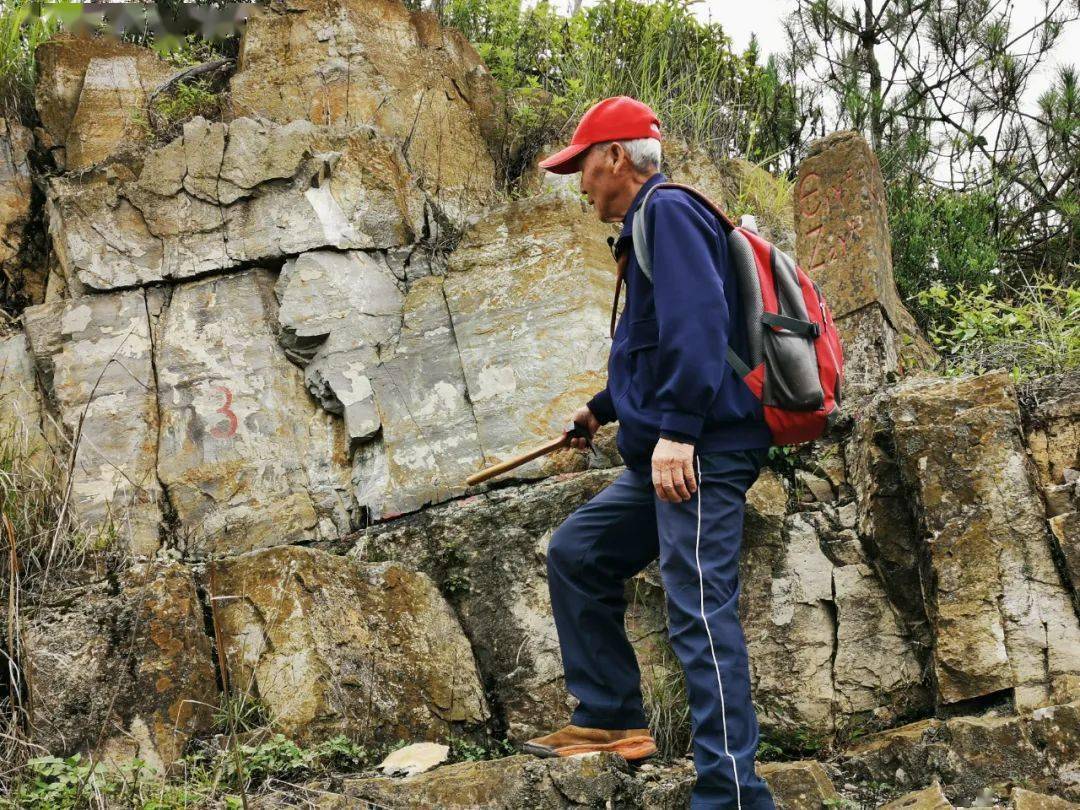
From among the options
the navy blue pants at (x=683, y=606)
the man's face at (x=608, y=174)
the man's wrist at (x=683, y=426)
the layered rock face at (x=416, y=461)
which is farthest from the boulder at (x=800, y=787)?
the man's face at (x=608, y=174)

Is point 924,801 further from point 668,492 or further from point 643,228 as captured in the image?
point 643,228

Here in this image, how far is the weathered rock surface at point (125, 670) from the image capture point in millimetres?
4121

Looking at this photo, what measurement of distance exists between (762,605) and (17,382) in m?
4.05

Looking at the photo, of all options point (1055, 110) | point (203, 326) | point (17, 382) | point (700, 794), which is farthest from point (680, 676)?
point (1055, 110)

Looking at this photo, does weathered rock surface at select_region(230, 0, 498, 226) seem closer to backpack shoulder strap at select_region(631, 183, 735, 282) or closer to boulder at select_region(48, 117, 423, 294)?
boulder at select_region(48, 117, 423, 294)

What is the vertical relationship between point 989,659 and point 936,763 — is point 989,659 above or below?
above

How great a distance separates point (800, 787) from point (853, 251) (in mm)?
3135

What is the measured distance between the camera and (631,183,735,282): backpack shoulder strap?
3.46 m

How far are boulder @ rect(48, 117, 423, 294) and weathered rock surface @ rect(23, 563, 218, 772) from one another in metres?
2.22

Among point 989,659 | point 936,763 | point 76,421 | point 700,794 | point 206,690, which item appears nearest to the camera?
point 700,794

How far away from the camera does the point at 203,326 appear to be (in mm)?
5973

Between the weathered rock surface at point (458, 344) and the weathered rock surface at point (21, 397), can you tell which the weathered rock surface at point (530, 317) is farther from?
the weathered rock surface at point (21, 397)

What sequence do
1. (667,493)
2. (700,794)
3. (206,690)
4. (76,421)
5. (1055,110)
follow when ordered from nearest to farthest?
(700,794), (667,493), (206,690), (76,421), (1055,110)

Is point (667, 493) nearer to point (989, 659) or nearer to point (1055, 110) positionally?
point (989, 659)
